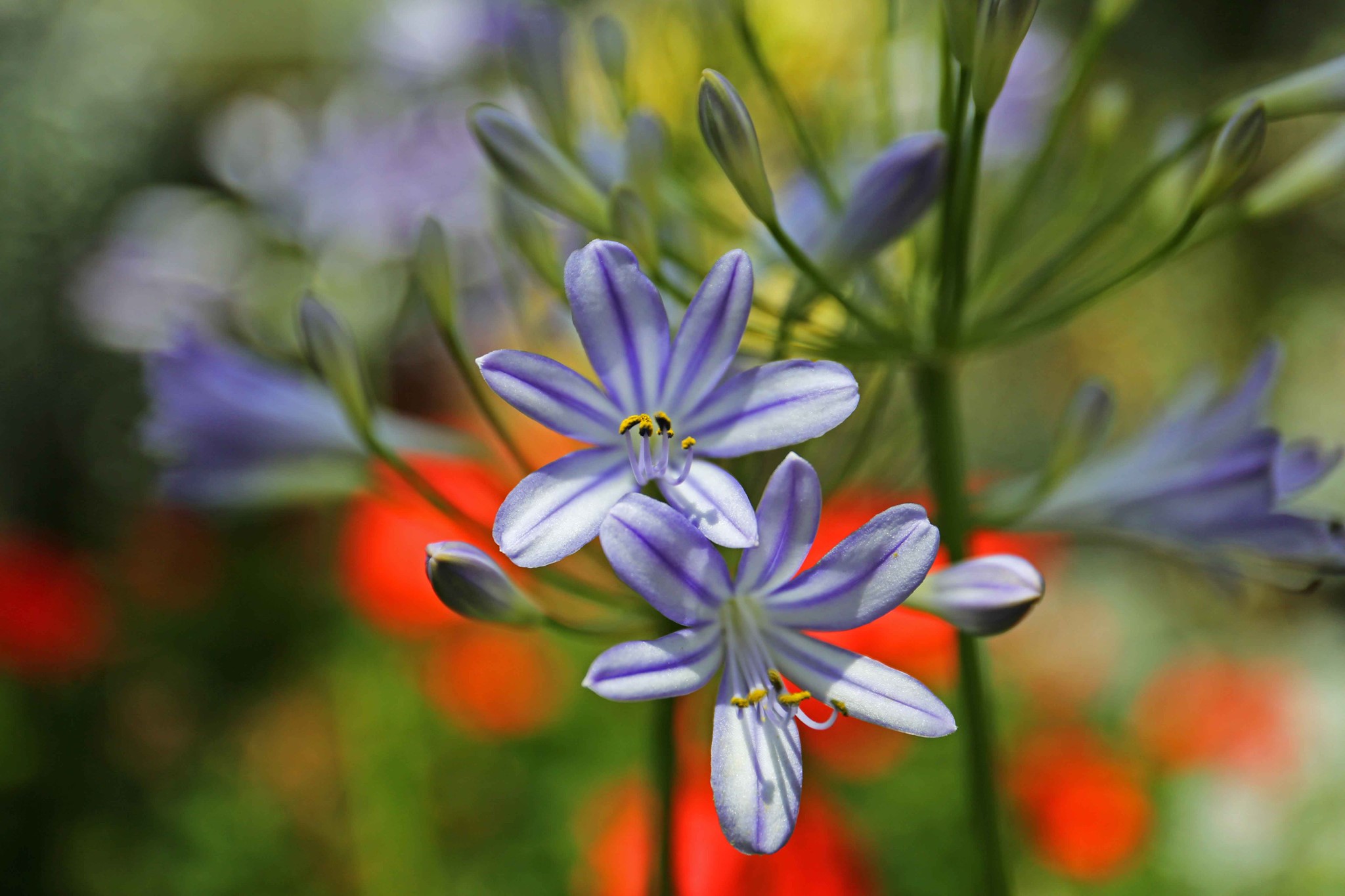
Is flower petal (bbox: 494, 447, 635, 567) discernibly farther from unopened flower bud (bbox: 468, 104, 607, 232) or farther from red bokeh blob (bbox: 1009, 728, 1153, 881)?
red bokeh blob (bbox: 1009, 728, 1153, 881)

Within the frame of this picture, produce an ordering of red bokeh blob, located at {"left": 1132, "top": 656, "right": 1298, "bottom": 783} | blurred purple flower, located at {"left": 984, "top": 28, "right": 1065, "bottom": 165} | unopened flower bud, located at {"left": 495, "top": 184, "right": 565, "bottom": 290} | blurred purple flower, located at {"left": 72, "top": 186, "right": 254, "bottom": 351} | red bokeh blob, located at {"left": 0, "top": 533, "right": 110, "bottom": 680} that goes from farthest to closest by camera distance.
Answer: blurred purple flower, located at {"left": 72, "top": 186, "right": 254, "bottom": 351} < red bokeh blob, located at {"left": 0, "top": 533, "right": 110, "bottom": 680} < red bokeh blob, located at {"left": 1132, "top": 656, "right": 1298, "bottom": 783} < blurred purple flower, located at {"left": 984, "top": 28, "right": 1065, "bottom": 165} < unopened flower bud, located at {"left": 495, "top": 184, "right": 565, "bottom": 290}

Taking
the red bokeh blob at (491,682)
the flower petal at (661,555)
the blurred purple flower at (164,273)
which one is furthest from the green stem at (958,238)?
the blurred purple flower at (164,273)

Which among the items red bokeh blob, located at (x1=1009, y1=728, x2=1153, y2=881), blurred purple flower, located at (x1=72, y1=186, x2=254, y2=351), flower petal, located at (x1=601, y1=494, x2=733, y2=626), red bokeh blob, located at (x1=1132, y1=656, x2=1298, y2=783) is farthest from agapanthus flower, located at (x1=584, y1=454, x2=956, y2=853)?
blurred purple flower, located at (x1=72, y1=186, x2=254, y2=351)

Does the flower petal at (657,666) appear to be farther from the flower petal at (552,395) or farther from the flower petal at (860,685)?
the flower petal at (552,395)

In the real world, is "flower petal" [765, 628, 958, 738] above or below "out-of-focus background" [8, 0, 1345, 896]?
below

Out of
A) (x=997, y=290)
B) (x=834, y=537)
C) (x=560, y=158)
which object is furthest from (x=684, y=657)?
(x=834, y=537)

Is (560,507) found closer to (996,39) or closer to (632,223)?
(632,223)
